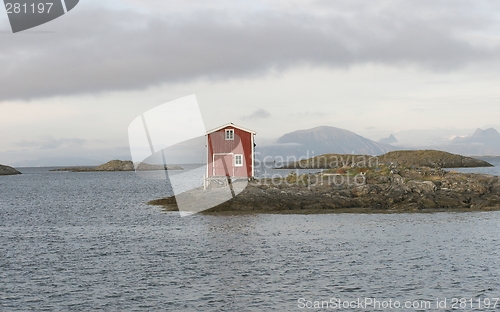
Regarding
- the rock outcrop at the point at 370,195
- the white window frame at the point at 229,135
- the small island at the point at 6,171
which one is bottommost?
the rock outcrop at the point at 370,195

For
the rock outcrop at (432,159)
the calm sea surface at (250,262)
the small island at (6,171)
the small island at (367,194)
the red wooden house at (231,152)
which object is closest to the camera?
the calm sea surface at (250,262)

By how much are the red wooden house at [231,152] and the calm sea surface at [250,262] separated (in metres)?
16.5

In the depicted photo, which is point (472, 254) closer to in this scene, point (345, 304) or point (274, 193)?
point (345, 304)

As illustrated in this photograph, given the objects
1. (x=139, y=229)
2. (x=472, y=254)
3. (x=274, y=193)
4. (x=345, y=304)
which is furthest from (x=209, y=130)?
(x=345, y=304)

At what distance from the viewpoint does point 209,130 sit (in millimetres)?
55594

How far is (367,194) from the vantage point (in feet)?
152

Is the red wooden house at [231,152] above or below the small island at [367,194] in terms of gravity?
above

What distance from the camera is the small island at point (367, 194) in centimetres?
4291

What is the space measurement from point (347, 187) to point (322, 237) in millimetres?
19908

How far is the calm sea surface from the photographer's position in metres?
18.5

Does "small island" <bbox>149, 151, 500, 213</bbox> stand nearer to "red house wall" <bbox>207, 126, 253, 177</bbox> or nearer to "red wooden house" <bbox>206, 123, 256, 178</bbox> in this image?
"red house wall" <bbox>207, 126, 253, 177</bbox>

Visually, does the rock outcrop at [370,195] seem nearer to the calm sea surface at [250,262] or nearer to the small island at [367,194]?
the small island at [367,194]

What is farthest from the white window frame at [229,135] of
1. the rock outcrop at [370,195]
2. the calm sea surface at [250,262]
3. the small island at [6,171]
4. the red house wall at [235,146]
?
the small island at [6,171]

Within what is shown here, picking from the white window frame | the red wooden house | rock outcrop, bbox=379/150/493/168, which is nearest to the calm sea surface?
the red wooden house
